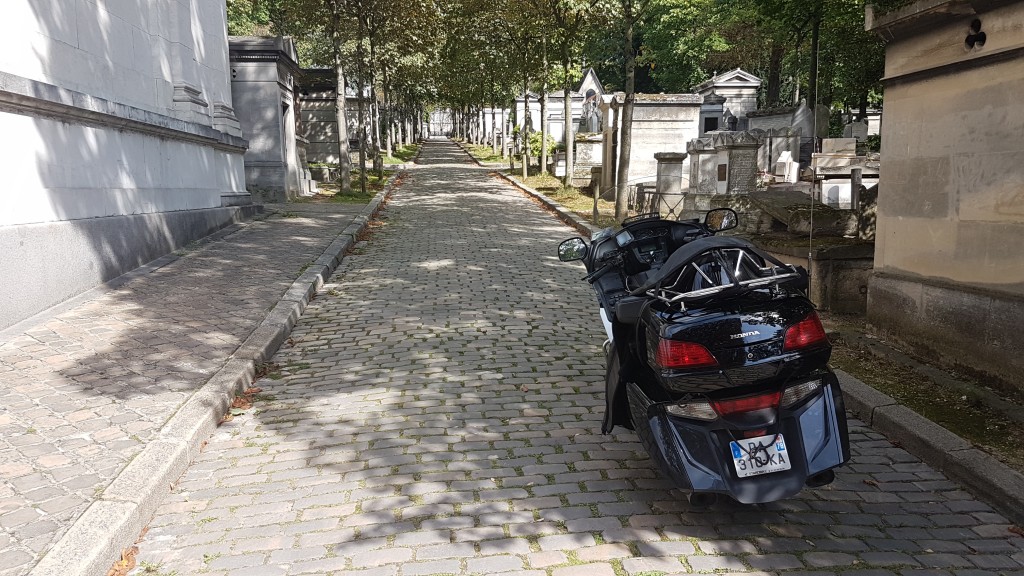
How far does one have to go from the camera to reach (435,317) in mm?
8141

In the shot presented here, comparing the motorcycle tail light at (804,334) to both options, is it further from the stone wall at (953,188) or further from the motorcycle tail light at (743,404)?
the stone wall at (953,188)

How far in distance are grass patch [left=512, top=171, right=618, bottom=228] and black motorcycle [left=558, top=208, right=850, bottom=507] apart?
10.7 m

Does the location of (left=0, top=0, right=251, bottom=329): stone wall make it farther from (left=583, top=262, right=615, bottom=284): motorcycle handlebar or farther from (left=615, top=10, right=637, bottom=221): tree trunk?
(left=615, top=10, right=637, bottom=221): tree trunk

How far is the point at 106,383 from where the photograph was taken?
557 centimetres

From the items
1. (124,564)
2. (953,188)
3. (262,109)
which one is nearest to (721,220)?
(953,188)

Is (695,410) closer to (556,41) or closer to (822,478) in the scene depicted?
(822,478)

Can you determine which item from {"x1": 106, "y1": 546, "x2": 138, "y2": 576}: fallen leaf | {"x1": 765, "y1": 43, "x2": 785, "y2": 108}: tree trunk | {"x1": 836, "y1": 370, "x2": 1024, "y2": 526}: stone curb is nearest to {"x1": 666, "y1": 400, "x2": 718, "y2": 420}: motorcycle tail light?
{"x1": 836, "y1": 370, "x2": 1024, "y2": 526}: stone curb

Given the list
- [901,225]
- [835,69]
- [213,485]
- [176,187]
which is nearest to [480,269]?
[176,187]

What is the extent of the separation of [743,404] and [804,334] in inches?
18.2

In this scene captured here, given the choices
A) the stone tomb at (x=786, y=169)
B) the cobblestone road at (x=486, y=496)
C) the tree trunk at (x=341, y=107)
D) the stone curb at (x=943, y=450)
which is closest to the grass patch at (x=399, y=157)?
the tree trunk at (x=341, y=107)

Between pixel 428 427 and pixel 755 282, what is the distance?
2.54 m

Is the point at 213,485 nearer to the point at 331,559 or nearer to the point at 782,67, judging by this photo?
the point at 331,559

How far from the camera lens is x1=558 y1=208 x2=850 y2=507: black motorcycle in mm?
3443

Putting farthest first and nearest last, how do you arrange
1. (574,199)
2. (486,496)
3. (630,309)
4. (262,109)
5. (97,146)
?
(574,199)
(262,109)
(97,146)
(486,496)
(630,309)
